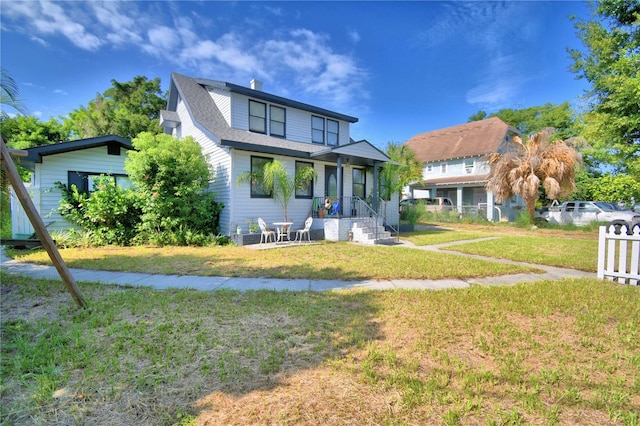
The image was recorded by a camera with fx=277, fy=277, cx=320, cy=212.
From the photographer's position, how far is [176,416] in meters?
2.12

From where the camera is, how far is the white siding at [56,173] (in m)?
10.8

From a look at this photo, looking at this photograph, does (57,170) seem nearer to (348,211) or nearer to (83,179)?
(83,179)

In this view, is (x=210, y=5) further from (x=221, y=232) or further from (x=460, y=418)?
(x=460, y=418)

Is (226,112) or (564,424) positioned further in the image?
(226,112)

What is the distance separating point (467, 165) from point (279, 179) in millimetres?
21543

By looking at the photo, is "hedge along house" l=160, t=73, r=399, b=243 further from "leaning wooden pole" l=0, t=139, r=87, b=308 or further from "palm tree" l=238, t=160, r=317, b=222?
"leaning wooden pole" l=0, t=139, r=87, b=308

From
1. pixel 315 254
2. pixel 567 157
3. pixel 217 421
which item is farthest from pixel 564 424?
pixel 567 157

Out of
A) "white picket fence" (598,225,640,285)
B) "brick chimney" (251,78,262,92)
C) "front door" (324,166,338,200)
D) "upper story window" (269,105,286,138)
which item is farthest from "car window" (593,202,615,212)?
"brick chimney" (251,78,262,92)

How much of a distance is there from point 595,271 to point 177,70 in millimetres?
18949

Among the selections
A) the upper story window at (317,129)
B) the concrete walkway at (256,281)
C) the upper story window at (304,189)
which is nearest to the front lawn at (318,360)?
the concrete walkway at (256,281)

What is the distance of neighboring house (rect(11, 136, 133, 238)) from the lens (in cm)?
1066

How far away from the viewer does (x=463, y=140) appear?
2811 cm

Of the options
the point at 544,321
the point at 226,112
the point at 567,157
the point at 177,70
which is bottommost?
the point at 544,321

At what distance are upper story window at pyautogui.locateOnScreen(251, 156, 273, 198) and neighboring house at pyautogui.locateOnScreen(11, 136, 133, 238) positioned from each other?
15.4ft
